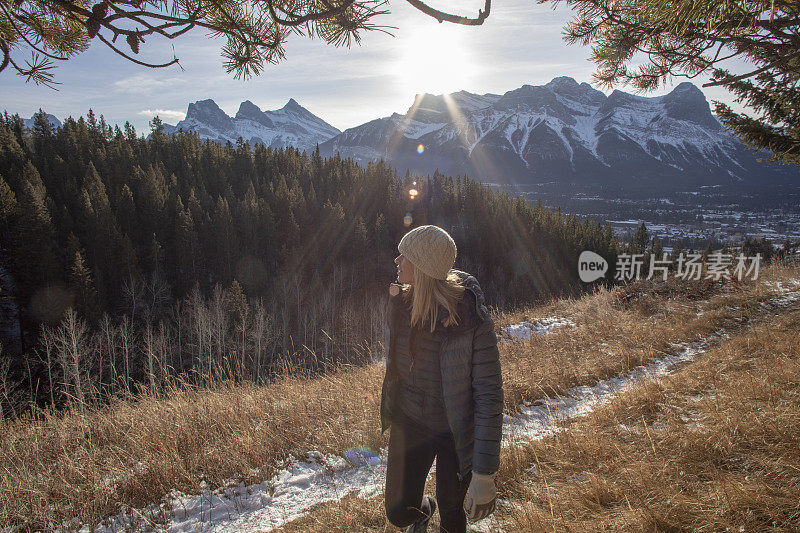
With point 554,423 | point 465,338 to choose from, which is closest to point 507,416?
point 554,423

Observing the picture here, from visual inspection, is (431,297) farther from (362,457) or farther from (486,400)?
(362,457)

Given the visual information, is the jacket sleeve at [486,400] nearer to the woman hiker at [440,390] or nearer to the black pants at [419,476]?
the woman hiker at [440,390]

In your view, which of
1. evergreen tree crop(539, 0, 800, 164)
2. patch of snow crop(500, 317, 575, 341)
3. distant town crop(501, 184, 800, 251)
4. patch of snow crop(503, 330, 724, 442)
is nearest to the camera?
evergreen tree crop(539, 0, 800, 164)

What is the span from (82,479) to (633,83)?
307 inches

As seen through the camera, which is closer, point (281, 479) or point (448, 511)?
point (448, 511)

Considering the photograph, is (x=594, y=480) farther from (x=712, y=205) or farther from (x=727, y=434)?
(x=712, y=205)

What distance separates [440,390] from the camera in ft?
7.79

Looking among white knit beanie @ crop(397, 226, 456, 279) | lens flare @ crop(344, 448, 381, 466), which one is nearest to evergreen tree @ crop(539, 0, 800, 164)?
white knit beanie @ crop(397, 226, 456, 279)

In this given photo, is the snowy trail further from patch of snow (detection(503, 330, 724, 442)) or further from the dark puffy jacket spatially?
the dark puffy jacket

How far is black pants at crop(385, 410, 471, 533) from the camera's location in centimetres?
238

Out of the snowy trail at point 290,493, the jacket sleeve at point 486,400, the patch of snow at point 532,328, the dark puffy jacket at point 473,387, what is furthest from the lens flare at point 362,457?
the patch of snow at point 532,328

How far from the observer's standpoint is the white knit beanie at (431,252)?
2305 mm

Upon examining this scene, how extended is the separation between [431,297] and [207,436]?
12.2 feet

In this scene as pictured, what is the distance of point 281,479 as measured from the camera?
388 cm
